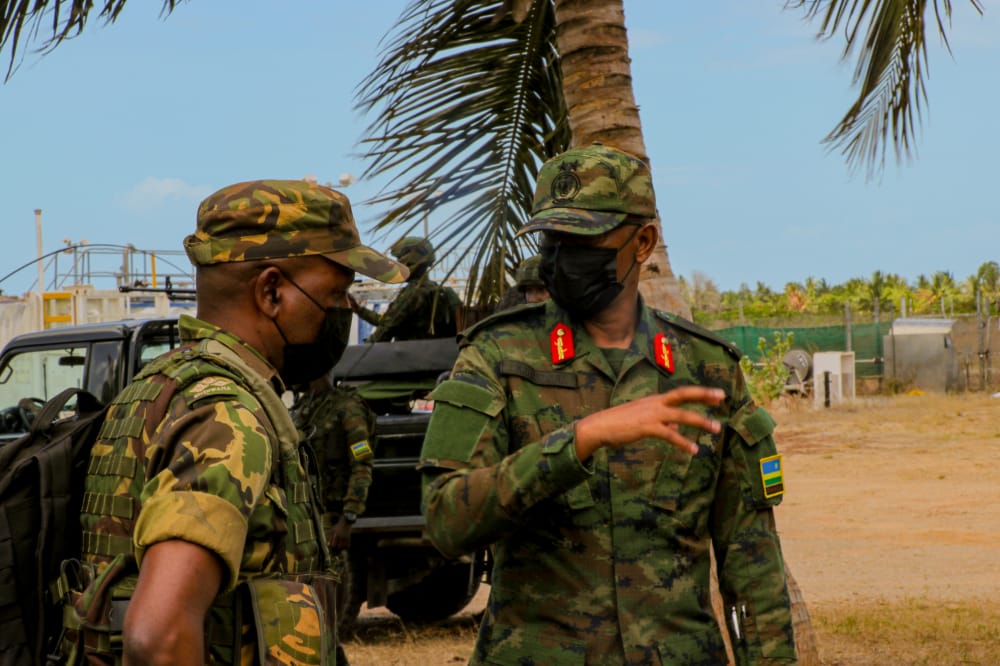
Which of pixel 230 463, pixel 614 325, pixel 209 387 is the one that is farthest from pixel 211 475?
pixel 614 325

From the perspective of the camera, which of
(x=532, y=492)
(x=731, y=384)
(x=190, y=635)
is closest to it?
(x=190, y=635)

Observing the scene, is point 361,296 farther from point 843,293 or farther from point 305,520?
point 843,293

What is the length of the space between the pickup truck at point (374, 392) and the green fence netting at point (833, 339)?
18252 millimetres

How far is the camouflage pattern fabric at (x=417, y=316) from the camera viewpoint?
7.58 m

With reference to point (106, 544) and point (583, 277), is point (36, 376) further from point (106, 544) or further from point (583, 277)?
point (106, 544)

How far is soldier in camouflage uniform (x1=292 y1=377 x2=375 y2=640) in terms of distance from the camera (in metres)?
6.62

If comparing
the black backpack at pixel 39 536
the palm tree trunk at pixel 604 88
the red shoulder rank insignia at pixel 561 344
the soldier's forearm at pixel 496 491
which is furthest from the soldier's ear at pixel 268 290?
the palm tree trunk at pixel 604 88

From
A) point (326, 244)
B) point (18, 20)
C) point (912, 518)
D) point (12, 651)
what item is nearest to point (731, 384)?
point (326, 244)

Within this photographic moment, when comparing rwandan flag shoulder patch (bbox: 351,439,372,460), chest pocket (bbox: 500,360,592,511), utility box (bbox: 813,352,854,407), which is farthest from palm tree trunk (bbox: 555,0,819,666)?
utility box (bbox: 813,352,854,407)

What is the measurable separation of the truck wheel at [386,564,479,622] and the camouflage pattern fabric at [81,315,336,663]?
231 inches

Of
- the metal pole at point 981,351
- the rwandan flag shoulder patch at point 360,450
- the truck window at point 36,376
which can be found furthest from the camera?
the metal pole at point 981,351

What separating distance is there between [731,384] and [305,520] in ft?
4.03

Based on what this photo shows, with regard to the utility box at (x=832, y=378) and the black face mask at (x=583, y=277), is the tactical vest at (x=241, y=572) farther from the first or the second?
the utility box at (x=832, y=378)

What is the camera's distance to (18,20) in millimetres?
5699
